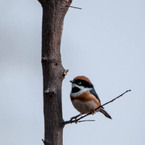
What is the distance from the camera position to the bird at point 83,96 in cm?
461

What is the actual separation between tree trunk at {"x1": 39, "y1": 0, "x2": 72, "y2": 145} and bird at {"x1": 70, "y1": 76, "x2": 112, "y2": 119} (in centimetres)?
144

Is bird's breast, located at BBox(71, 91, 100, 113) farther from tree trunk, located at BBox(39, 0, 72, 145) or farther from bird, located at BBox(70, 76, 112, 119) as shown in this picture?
tree trunk, located at BBox(39, 0, 72, 145)

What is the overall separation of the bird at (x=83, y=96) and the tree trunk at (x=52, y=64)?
1.44 meters

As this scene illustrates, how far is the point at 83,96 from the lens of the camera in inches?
183

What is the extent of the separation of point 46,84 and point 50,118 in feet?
1.21

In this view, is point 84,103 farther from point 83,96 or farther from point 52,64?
point 52,64

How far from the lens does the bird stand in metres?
4.61

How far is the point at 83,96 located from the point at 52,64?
65.4 inches

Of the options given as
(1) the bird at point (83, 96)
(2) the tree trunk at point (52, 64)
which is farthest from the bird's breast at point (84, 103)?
(2) the tree trunk at point (52, 64)

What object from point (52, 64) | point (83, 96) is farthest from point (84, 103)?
point (52, 64)

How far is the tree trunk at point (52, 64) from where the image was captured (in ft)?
10.1

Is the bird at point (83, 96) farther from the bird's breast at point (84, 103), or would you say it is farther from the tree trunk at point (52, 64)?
the tree trunk at point (52, 64)

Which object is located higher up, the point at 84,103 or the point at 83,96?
the point at 83,96

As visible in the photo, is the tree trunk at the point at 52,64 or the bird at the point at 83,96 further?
the bird at the point at 83,96
